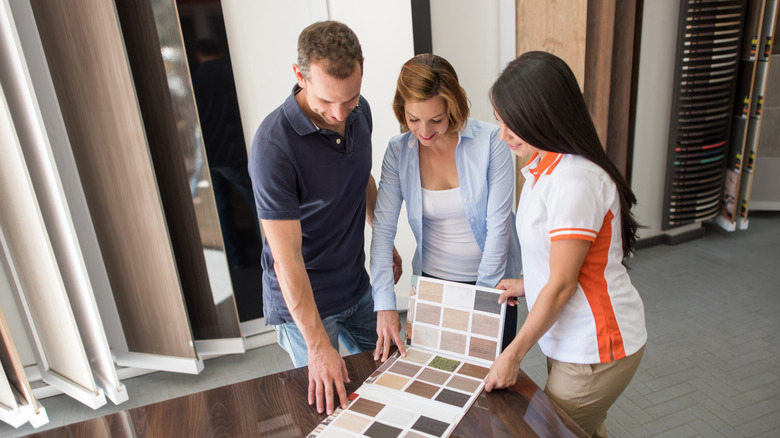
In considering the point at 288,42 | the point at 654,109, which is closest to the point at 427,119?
the point at 288,42

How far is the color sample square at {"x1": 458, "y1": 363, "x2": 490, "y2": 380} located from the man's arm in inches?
12.9

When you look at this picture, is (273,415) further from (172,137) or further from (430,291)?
A: (172,137)

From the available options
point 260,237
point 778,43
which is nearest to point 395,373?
point 260,237

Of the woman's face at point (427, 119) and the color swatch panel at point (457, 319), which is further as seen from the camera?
the woman's face at point (427, 119)

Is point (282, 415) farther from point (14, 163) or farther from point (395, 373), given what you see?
point (14, 163)

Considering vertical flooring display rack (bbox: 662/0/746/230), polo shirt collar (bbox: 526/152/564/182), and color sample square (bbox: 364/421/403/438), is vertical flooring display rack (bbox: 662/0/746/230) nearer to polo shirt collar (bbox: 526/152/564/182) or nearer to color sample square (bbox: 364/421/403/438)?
polo shirt collar (bbox: 526/152/564/182)

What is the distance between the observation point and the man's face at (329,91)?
1504 mm

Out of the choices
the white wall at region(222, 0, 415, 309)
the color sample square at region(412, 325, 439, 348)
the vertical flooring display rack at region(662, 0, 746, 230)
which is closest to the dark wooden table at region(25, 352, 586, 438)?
the color sample square at region(412, 325, 439, 348)

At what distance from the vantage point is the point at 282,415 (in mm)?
1469

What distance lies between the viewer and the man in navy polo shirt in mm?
1510

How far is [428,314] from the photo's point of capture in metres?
1.66

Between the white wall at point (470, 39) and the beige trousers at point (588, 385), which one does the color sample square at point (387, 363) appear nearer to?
the beige trousers at point (588, 385)

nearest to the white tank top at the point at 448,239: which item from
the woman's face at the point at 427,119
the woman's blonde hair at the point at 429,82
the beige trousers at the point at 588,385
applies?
the woman's face at the point at 427,119

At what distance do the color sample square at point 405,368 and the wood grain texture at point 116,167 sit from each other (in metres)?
1.81
